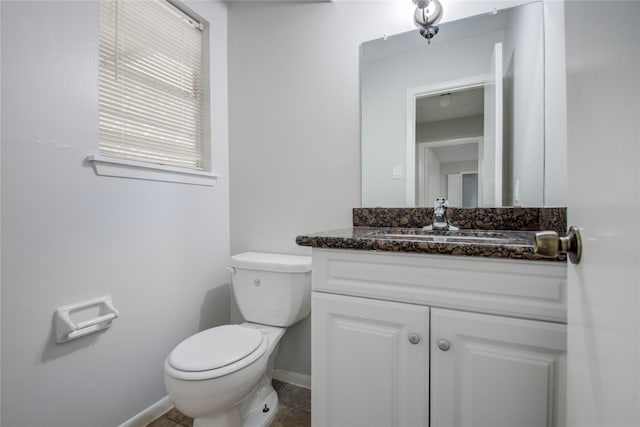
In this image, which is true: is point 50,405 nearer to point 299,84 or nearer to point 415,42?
point 299,84

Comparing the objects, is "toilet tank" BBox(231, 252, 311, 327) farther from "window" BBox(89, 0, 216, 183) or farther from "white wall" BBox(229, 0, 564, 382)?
"window" BBox(89, 0, 216, 183)

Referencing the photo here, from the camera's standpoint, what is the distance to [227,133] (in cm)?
192

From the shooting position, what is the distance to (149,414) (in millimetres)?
1441

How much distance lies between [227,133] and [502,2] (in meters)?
1.56

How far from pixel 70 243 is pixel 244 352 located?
792mm

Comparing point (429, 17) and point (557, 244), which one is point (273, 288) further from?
point (429, 17)

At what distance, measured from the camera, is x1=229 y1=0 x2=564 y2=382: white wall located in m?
1.56

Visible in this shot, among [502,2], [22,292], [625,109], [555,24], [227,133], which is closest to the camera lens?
[625,109]

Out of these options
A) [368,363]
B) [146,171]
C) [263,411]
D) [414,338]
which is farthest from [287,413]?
[146,171]

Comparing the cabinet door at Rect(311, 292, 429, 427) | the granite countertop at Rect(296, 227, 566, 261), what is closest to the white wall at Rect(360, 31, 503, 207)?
the granite countertop at Rect(296, 227, 566, 261)

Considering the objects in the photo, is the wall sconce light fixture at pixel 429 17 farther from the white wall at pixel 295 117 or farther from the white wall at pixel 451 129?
the white wall at pixel 451 129

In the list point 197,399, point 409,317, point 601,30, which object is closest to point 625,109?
point 601,30

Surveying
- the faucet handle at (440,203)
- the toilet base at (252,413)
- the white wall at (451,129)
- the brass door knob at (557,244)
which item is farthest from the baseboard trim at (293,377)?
the brass door knob at (557,244)

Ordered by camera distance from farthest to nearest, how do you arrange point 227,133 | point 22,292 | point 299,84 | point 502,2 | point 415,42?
point 227,133
point 299,84
point 415,42
point 502,2
point 22,292
